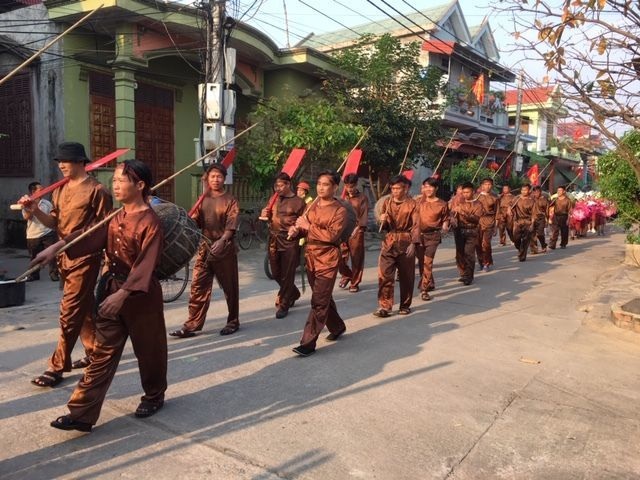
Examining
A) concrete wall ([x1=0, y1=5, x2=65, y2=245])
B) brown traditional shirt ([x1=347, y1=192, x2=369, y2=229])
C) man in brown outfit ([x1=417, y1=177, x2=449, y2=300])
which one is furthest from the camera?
concrete wall ([x1=0, y1=5, x2=65, y2=245])

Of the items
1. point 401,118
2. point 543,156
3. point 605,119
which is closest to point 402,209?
point 605,119

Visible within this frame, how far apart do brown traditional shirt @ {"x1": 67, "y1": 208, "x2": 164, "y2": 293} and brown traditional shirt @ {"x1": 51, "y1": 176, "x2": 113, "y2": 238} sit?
0.68 m

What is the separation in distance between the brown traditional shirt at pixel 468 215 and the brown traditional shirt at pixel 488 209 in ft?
6.87

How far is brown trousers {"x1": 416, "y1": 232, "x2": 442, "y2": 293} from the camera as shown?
8.27 m

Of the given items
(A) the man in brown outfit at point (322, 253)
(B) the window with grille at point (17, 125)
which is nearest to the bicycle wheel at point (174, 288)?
(A) the man in brown outfit at point (322, 253)

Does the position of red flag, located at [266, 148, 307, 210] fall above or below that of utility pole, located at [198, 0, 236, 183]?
below

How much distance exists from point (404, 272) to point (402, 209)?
76cm

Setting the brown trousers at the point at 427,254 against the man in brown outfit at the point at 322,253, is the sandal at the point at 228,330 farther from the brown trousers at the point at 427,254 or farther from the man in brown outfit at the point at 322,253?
the brown trousers at the point at 427,254

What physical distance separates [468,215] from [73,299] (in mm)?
6770

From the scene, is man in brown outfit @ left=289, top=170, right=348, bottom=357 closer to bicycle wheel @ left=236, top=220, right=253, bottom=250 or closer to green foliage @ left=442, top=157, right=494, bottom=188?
bicycle wheel @ left=236, top=220, right=253, bottom=250

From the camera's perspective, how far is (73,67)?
11.3 metres

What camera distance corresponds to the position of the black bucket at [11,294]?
6793 mm

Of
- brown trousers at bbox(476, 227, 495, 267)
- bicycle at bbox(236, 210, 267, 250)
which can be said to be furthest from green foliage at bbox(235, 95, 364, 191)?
brown trousers at bbox(476, 227, 495, 267)

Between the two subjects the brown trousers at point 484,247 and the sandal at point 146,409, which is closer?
the sandal at point 146,409
